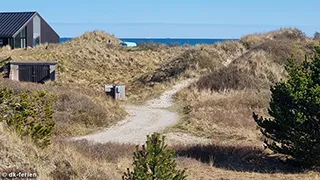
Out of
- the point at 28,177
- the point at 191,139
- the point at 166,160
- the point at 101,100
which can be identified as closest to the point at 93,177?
the point at 28,177

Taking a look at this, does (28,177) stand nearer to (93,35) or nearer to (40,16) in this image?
(40,16)

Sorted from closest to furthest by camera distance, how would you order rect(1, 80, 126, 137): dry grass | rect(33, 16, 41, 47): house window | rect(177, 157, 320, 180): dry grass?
rect(177, 157, 320, 180): dry grass → rect(1, 80, 126, 137): dry grass → rect(33, 16, 41, 47): house window

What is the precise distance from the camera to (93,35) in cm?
6056

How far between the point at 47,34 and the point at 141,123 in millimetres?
34906

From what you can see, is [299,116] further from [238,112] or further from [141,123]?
[238,112]

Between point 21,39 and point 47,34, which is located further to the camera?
point 47,34

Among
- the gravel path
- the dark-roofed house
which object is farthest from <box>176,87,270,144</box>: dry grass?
the dark-roofed house

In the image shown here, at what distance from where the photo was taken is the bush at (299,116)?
13672mm

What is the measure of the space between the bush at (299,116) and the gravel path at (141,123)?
233 inches

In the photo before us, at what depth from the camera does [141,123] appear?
23062mm

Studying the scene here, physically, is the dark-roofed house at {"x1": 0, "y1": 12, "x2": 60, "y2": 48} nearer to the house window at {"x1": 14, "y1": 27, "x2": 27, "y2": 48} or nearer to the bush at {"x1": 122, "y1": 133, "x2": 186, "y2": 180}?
the house window at {"x1": 14, "y1": 27, "x2": 27, "y2": 48}

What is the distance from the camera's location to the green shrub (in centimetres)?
1001

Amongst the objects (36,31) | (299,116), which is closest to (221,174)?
(299,116)

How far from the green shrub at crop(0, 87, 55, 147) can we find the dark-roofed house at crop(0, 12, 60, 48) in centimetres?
3877
